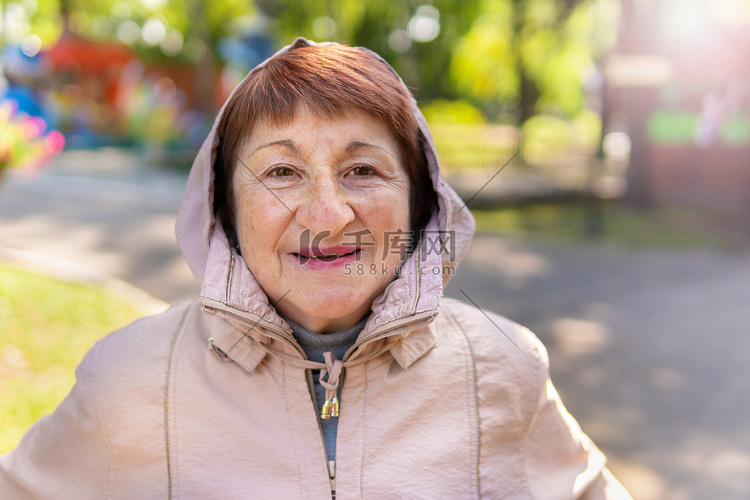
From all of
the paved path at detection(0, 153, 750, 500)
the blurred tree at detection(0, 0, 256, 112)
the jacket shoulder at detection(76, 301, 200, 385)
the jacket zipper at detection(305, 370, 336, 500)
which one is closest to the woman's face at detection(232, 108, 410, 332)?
the jacket zipper at detection(305, 370, 336, 500)

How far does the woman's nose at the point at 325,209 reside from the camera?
1589 millimetres

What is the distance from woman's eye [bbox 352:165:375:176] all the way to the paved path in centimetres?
308

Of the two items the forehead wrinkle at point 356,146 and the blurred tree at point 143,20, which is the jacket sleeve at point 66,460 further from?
the blurred tree at point 143,20

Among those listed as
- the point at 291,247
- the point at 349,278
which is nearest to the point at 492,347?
the point at 349,278

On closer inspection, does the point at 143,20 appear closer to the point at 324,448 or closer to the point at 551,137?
the point at 551,137

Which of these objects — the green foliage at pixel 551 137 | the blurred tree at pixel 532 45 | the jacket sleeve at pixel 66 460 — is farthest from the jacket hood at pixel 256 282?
the blurred tree at pixel 532 45

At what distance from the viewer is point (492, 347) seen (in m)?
1.85

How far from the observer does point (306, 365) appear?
1.67 meters

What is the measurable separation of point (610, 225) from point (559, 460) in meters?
11.9

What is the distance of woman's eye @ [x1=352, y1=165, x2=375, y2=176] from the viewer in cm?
169

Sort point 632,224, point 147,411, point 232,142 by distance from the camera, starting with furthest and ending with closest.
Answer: point 632,224 < point 232,142 < point 147,411

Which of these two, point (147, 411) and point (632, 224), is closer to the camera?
point (147, 411)

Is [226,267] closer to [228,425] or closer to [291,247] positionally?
[291,247]

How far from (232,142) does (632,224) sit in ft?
41.4
